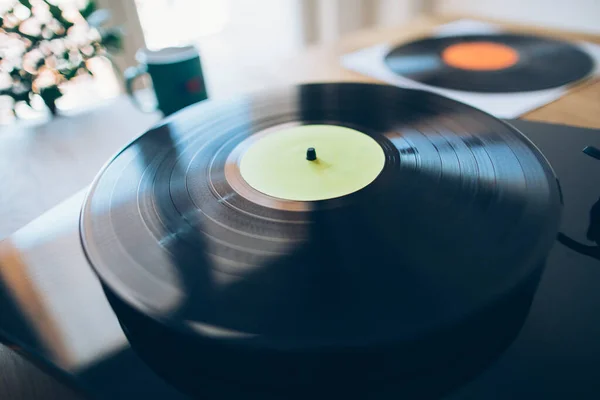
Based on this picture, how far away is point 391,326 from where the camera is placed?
29 centimetres

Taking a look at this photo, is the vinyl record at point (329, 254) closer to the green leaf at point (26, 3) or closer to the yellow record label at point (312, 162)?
the yellow record label at point (312, 162)

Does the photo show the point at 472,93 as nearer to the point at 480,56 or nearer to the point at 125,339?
the point at 480,56

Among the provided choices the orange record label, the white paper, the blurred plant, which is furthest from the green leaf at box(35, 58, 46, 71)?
the orange record label

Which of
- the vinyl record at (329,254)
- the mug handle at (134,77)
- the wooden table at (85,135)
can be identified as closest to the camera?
the vinyl record at (329,254)

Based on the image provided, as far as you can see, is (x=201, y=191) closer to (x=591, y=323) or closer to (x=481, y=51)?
(x=591, y=323)

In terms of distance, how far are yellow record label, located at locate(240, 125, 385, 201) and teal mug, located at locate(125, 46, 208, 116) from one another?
283 mm

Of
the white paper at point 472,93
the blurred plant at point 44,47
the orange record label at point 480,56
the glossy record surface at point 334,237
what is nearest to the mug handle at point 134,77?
the blurred plant at point 44,47

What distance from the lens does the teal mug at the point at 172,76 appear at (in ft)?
2.46

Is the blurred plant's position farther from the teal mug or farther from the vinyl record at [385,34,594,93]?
Answer: the vinyl record at [385,34,594,93]

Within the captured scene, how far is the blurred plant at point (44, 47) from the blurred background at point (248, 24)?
15 mm

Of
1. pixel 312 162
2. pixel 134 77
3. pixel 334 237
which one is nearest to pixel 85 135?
pixel 134 77

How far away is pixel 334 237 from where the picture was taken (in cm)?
38

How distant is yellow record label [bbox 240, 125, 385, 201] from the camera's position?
17.9 inches

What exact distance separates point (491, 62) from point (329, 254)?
651 millimetres
